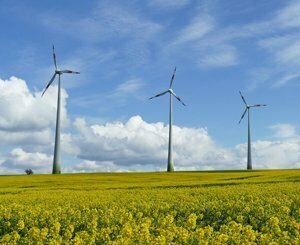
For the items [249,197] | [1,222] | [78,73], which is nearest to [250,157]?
[78,73]

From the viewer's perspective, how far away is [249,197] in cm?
2716

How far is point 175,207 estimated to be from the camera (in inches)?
894

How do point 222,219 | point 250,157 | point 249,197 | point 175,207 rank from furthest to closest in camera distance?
point 250,157 → point 249,197 → point 175,207 → point 222,219

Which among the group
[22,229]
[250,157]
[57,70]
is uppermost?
[57,70]

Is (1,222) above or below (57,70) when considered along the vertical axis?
below

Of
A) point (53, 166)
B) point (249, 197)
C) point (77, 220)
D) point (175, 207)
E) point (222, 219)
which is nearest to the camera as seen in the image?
point (77, 220)

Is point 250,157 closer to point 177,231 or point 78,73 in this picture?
point 78,73

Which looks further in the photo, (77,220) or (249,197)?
(249,197)

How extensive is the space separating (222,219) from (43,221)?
25.7 feet

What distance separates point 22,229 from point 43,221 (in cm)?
110

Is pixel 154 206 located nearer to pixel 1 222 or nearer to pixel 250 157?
pixel 1 222

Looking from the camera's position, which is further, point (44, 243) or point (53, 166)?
point (53, 166)

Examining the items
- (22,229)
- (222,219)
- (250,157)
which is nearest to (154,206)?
(222,219)

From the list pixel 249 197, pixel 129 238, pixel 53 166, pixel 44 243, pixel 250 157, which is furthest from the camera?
pixel 250 157
